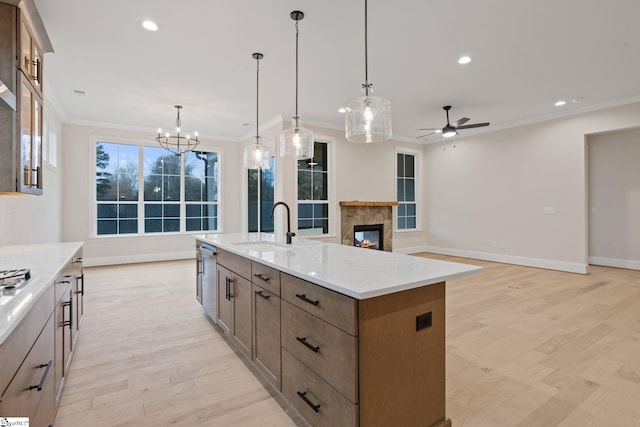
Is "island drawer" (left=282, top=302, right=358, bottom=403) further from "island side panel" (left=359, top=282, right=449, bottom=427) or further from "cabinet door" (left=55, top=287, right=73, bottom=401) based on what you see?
"cabinet door" (left=55, top=287, right=73, bottom=401)

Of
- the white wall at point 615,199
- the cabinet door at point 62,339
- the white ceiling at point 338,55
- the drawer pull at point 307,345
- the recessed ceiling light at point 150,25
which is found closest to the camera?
the drawer pull at point 307,345

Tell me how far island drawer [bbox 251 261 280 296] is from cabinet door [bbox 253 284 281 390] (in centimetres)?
3

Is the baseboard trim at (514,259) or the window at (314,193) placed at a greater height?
the window at (314,193)

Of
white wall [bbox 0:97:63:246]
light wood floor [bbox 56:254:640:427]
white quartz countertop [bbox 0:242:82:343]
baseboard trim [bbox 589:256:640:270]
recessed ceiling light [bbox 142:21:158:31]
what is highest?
recessed ceiling light [bbox 142:21:158:31]

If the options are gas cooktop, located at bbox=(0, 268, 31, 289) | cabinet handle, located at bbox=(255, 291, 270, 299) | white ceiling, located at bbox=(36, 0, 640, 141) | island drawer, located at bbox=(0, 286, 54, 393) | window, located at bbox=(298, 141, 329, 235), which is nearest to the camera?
island drawer, located at bbox=(0, 286, 54, 393)

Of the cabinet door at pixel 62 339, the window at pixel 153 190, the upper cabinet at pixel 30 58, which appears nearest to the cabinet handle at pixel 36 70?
the upper cabinet at pixel 30 58

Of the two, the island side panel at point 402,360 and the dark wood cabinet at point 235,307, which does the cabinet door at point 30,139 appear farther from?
the island side panel at point 402,360

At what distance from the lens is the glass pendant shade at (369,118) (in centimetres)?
239

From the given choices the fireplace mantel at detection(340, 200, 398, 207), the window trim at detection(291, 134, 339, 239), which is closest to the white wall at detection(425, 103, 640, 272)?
the fireplace mantel at detection(340, 200, 398, 207)

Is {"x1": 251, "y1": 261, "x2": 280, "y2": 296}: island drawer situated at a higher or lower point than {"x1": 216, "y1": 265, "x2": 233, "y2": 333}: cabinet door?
higher

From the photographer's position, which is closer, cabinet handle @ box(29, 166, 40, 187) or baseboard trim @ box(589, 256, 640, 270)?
cabinet handle @ box(29, 166, 40, 187)

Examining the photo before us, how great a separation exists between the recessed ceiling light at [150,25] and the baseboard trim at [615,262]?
27.6ft

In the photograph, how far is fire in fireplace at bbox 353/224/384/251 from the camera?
694 cm

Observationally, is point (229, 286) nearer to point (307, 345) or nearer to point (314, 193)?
point (307, 345)
